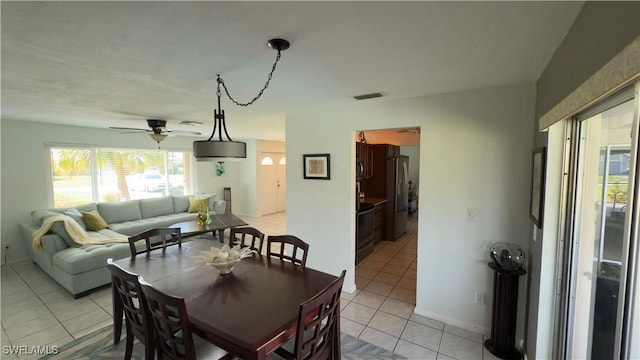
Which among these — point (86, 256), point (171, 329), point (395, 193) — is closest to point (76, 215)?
point (86, 256)

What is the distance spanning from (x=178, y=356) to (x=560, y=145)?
8.59ft

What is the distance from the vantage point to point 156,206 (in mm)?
6012


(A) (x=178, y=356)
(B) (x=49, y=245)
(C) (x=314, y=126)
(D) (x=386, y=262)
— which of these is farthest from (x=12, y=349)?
(D) (x=386, y=262)

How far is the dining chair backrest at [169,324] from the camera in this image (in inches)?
56.2

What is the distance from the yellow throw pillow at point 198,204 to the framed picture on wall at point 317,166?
→ 3.66 meters

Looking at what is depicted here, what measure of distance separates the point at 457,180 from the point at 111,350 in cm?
355

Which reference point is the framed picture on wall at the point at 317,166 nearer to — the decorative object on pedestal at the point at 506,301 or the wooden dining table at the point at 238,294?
the wooden dining table at the point at 238,294

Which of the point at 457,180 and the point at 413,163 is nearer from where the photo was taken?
the point at 457,180

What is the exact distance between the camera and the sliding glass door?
3.16 ft

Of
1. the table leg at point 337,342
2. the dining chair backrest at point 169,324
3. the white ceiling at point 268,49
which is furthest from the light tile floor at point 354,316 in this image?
the white ceiling at point 268,49

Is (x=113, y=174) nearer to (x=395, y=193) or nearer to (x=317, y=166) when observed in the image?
(x=317, y=166)

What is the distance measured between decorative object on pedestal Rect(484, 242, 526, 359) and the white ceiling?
154 cm

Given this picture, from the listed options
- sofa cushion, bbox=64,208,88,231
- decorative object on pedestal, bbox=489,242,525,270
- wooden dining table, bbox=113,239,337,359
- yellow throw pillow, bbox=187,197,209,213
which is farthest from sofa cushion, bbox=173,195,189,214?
decorative object on pedestal, bbox=489,242,525,270

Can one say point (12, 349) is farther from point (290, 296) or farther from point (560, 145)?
point (560, 145)
